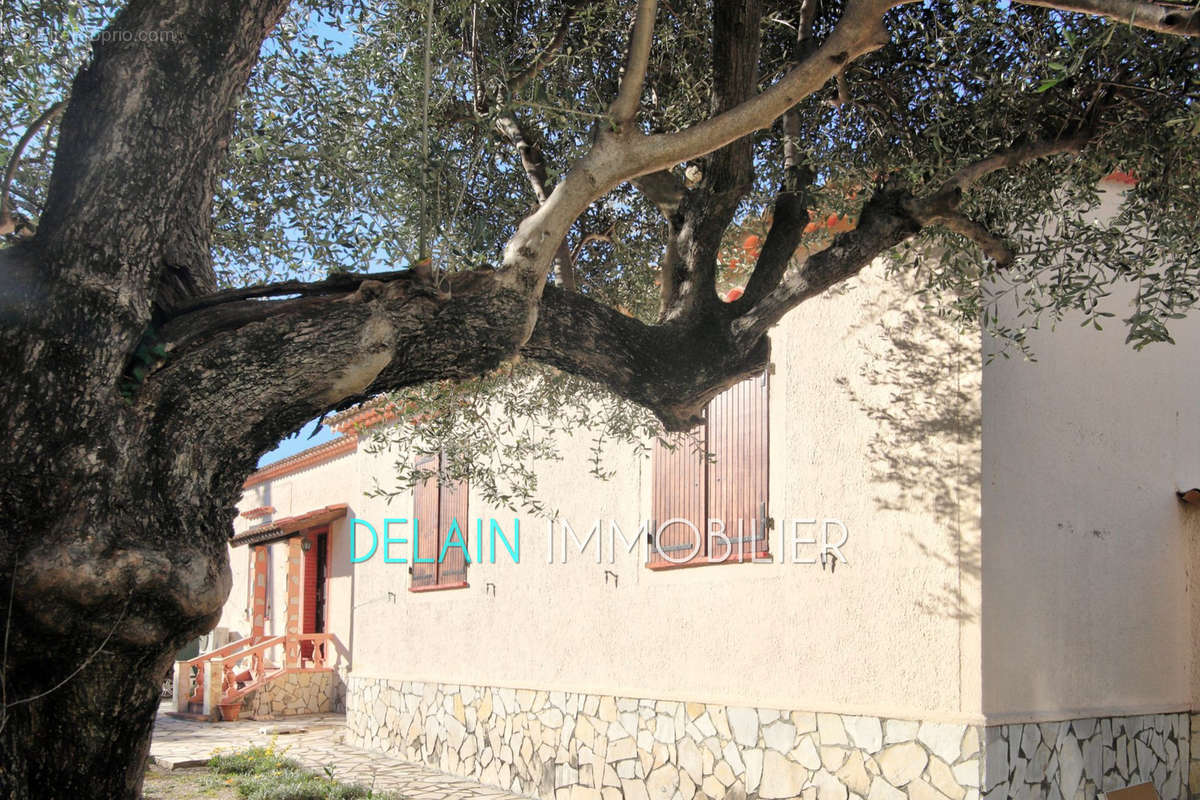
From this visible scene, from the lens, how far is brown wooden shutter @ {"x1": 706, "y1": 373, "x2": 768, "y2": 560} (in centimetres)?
791

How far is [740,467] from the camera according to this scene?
8.13 m

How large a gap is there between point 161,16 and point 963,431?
5.00 metres

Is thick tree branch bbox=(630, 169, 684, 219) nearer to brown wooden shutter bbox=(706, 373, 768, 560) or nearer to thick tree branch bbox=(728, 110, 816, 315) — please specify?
thick tree branch bbox=(728, 110, 816, 315)

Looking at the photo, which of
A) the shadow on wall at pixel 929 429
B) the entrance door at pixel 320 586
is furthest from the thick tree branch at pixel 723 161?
the entrance door at pixel 320 586

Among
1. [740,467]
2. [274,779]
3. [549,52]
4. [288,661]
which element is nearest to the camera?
[549,52]

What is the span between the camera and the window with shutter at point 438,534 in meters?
11.8

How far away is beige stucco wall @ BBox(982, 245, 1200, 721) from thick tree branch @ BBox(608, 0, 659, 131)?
3.36 meters

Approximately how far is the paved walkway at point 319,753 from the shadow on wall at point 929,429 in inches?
194

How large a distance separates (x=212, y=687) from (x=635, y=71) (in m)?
13.9

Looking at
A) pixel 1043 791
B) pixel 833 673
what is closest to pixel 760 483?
pixel 833 673

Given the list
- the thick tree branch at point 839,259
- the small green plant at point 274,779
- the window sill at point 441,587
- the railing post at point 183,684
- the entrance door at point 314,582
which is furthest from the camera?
the entrance door at point 314,582

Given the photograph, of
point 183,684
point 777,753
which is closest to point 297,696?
point 183,684

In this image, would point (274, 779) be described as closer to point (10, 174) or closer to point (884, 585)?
point (884, 585)

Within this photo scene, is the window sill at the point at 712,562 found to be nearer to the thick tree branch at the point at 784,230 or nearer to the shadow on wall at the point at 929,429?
the shadow on wall at the point at 929,429
